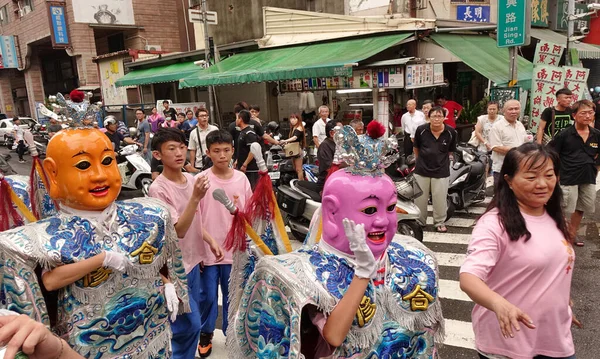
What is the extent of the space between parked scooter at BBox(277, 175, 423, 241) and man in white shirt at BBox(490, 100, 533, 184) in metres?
1.19

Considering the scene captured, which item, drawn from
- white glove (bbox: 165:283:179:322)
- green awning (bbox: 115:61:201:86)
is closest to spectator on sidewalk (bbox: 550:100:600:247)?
white glove (bbox: 165:283:179:322)

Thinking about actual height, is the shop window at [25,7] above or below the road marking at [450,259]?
above

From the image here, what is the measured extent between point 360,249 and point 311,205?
4.07m

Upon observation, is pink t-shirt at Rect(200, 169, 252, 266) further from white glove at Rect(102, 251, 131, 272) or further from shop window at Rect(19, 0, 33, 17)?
shop window at Rect(19, 0, 33, 17)

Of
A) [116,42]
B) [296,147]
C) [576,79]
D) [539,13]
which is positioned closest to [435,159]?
[296,147]

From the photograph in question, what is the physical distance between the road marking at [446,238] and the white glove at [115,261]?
4.66 metres

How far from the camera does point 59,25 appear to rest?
2345cm

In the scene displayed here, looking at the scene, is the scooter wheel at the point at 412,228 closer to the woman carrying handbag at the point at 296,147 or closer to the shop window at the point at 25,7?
the woman carrying handbag at the point at 296,147

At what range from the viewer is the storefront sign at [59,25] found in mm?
23125

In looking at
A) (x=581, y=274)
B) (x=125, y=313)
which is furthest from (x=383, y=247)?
(x=581, y=274)

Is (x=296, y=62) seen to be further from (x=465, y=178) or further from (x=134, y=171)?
(x=465, y=178)

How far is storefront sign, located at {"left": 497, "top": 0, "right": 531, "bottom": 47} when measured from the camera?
852 centimetres

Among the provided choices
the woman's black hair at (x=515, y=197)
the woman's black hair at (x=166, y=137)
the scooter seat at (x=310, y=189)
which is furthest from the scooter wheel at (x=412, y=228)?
the woman's black hair at (x=515, y=197)

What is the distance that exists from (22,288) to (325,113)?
767 centimetres
